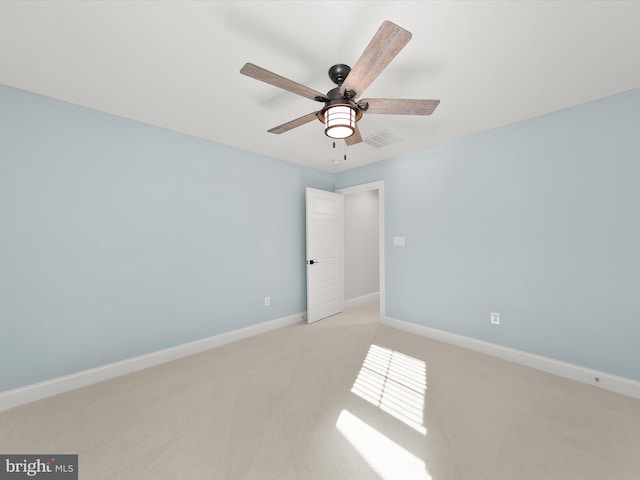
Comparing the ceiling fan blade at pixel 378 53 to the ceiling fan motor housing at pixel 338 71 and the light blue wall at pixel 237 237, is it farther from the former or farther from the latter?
the light blue wall at pixel 237 237

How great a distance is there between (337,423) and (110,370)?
7.47 feet

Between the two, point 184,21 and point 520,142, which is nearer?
point 184,21

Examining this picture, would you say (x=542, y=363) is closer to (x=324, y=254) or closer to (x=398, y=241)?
(x=398, y=241)

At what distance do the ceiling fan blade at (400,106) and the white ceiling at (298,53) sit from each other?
0.33m

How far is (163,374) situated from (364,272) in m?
3.95

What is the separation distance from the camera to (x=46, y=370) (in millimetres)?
2174

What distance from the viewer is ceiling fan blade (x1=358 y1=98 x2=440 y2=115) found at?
166cm

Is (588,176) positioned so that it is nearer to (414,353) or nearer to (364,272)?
(414,353)

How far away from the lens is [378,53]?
4.10 feet

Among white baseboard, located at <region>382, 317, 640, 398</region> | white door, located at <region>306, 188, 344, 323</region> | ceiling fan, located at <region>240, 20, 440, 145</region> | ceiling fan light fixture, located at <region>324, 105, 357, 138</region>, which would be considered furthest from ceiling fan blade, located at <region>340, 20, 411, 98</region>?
white baseboard, located at <region>382, 317, 640, 398</region>

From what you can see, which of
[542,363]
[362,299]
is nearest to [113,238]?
[362,299]

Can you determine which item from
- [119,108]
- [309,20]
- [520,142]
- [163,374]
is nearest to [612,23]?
[520,142]

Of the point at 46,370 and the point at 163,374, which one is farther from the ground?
the point at 46,370

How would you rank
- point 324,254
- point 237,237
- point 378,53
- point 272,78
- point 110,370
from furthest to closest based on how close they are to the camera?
point 324,254 < point 237,237 < point 110,370 < point 272,78 < point 378,53
